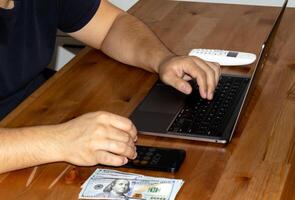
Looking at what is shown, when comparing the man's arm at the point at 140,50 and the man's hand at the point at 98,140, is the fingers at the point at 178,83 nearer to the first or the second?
the man's arm at the point at 140,50

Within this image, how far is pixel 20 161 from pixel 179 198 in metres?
0.36

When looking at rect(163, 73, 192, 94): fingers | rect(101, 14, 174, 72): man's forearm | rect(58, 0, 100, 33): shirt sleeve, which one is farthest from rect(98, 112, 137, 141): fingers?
rect(58, 0, 100, 33): shirt sleeve

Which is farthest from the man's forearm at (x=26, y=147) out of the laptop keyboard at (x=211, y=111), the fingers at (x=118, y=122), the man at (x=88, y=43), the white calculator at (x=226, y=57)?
the white calculator at (x=226, y=57)

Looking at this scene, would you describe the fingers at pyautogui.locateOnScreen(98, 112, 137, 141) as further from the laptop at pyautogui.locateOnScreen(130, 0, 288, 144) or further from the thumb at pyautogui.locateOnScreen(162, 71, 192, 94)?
the thumb at pyautogui.locateOnScreen(162, 71, 192, 94)

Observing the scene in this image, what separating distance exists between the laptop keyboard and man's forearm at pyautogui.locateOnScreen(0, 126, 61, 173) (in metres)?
0.26

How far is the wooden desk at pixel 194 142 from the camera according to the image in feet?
3.83

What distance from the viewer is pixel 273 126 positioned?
4.34 feet

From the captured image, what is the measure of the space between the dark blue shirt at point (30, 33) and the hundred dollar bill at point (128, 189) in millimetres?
590

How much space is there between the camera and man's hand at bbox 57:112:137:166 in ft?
4.01

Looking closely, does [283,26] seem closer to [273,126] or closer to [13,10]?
[273,126]

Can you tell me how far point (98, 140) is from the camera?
4.06 feet

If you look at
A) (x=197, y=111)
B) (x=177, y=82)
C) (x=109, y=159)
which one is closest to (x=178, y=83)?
(x=177, y=82)

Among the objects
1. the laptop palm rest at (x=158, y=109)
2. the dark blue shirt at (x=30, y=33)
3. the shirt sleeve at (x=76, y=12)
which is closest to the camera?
the laptop palm rest at (x=158, y=109)

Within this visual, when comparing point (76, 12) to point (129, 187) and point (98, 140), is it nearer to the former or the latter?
point (98, 140)
